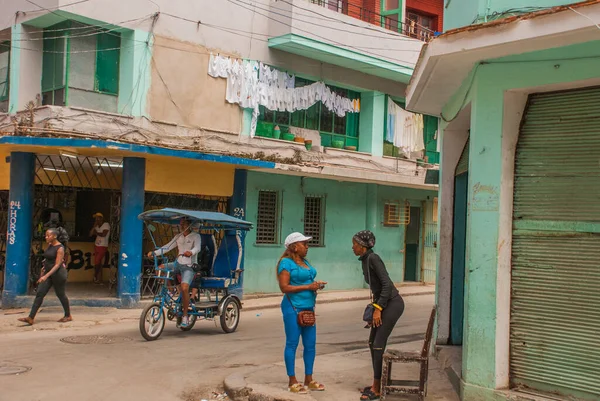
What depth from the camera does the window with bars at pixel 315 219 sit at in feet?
64.9

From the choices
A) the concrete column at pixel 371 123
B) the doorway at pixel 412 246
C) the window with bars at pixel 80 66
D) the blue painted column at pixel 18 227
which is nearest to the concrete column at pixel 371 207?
the concrete column at pixel 371 123

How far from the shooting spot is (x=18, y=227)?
47.1ft

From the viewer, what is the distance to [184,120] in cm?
1617

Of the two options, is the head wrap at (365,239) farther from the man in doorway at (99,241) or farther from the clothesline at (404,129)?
the clothesline at (404,129)

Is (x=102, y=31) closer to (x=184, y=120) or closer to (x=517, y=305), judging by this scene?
(x=184, y=120)

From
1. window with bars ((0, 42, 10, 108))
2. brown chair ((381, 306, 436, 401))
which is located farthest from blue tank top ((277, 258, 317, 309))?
window with bars ((0, 42, 10, 108))

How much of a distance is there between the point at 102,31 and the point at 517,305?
456 inches

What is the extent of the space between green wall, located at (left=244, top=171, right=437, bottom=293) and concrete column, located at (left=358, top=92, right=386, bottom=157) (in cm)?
124

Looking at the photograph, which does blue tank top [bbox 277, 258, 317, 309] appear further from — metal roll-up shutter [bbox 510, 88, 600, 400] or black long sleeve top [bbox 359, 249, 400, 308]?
metal roll-up shutter [bbox 510, 88, 600, 400]

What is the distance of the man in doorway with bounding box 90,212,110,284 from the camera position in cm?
1684

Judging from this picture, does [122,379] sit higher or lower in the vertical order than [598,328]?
lower

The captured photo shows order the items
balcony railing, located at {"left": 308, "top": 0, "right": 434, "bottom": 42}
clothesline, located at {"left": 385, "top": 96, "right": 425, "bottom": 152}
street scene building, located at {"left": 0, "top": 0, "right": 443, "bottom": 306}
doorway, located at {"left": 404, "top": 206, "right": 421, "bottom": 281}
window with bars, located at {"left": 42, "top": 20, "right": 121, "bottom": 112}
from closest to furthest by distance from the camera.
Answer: street scene building, located at {"left": 0, "top": 0, "right": 443, "bottom": 306} → window with bars, located at {"left": 42, "top": 20, "right": 121, "bottom": 112} → balcony railing, located at {"left": 308, "top": 0, "right": 434, "bottom": 42} → clothesline, located at {"left": 385, "top": 96, "right": 425, "bottom": 152} → doorway, located at {"left": 404, "top": 206, "right": 421, "bottom": 281}

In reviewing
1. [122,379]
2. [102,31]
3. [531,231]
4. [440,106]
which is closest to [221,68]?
[102,31]

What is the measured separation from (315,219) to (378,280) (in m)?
12.9
